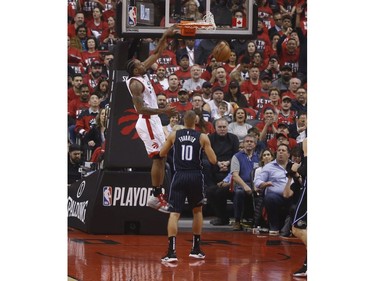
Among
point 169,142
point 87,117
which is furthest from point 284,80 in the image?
point 169,142

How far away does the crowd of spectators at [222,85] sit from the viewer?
45.0 ft

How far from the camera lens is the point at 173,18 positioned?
11.3 m

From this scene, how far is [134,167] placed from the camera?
1207 centimetres

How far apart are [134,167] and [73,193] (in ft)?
4.87

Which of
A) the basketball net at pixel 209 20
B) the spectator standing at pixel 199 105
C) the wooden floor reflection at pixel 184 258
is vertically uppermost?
the basketball net at pixel 209 20

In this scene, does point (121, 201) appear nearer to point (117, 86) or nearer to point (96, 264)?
point (117, 86)

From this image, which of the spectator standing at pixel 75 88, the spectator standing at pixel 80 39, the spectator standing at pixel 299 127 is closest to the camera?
the spectator standing at pixel 299 127

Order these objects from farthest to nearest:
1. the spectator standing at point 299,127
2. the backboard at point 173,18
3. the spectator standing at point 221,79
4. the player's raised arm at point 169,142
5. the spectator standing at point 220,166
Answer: the spectator standing at point 221,79
the spectator standing at point 299,127
the spectator standing at point 220,166
the backboard at point 173,18
the player's raised arm at point 169,142

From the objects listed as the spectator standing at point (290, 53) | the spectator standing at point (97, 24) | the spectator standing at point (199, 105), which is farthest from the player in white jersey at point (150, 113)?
the spectator standing at point (97, 24)

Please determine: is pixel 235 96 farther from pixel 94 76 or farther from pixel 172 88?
pixel 94 76

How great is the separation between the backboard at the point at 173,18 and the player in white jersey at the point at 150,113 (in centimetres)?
31

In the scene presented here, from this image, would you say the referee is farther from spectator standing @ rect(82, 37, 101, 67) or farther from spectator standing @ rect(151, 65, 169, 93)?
spectator standing @ rect(82, 37, 101, 67)

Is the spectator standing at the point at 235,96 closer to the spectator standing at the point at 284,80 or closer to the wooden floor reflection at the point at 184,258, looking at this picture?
the spectator standing at the point at 284,80

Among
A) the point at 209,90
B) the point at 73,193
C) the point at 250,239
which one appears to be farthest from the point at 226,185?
the point at 209,90
